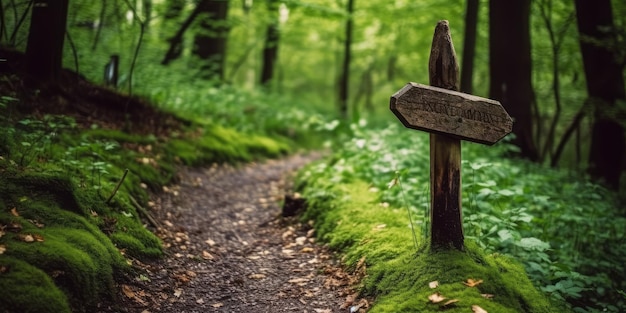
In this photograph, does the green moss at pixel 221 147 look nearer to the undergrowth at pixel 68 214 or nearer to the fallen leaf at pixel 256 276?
the undergrowth at pixel 68 214

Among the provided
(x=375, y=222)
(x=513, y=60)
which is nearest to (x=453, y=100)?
(x=375, y=222)

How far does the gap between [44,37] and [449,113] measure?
5304 mm

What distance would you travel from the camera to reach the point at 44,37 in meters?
5.84

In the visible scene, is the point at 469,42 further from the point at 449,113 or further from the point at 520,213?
the point at 449,113

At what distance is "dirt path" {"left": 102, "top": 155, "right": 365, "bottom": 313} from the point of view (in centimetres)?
382

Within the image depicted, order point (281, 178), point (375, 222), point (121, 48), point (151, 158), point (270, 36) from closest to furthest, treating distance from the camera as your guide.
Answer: point (375, 222) < point (151, 158) < point (281, 178) < point (121, 48) < point (270, 36)

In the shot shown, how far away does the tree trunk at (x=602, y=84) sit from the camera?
27.0ft

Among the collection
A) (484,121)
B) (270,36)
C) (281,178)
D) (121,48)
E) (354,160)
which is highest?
(270,36)

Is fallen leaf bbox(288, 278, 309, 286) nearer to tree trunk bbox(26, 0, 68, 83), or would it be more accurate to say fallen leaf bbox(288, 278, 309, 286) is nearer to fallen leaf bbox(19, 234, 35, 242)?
fallen leaf bbox(19, 234, 35, 242)

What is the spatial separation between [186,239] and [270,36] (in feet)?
44.5

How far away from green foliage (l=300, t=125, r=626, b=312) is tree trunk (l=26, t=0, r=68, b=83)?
3.95 meters

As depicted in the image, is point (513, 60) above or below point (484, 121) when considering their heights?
above

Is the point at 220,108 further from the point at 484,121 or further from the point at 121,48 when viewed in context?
the point at 484,121

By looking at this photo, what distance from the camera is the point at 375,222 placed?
499 centimetres
